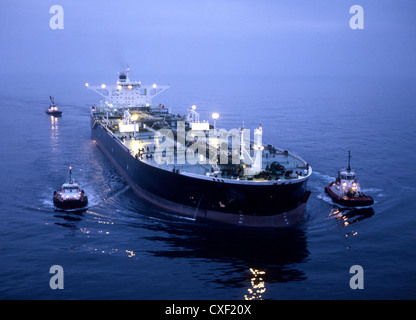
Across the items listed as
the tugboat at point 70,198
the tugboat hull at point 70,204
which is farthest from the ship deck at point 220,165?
the tugboat hull at point 70,204

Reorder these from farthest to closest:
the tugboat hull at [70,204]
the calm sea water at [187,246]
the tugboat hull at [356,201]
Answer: the tugboat hull at [356,201], the tugboat hull at [70,204], the calm sea water at [187,246]

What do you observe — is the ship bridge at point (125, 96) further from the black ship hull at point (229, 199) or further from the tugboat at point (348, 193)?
the tugboat at point (348, 193)

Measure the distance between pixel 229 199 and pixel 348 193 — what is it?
13531mm

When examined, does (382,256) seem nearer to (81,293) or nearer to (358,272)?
(358,272)

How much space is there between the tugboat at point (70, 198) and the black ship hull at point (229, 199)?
6.65 meters

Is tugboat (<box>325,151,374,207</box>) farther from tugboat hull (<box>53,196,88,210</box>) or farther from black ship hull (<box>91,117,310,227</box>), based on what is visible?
tugboat hull (<box>53,196,88,210</box>)

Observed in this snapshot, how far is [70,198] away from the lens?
38.5m

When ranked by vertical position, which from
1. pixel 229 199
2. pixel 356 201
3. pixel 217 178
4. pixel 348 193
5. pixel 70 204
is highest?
pixel 217 178

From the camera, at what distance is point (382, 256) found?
98.6ft

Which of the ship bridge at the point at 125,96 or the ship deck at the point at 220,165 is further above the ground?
the ship bridge at the point at 125,96

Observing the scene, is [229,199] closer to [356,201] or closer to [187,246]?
[187,246]

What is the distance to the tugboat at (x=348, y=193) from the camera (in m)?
39.3

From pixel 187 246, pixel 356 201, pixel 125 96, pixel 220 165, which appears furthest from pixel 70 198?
pixel 125 96

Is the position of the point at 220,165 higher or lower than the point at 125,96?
lower
